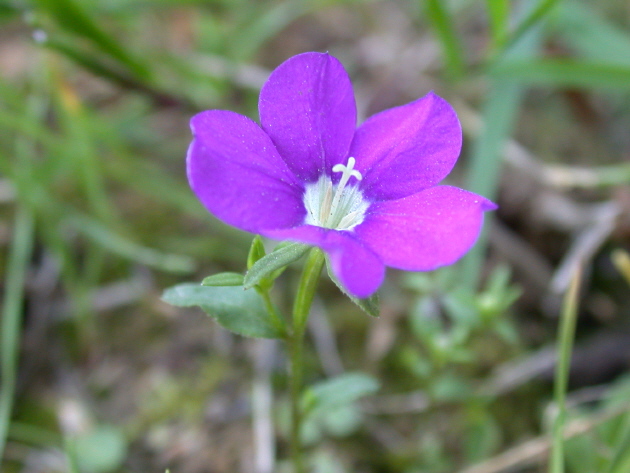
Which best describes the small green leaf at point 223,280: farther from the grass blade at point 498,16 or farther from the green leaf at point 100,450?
the grass blade at point 498,16

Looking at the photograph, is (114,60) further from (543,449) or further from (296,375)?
(543,449)

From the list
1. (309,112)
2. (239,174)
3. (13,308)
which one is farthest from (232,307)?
(13,308)

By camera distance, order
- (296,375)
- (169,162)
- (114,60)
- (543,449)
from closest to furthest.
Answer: (296,375), (543,449), (114,60), (169,162)

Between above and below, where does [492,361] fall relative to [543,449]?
above

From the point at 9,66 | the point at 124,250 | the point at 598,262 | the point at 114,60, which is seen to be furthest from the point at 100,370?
the point at 598,262

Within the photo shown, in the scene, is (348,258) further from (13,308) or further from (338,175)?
(13,308)

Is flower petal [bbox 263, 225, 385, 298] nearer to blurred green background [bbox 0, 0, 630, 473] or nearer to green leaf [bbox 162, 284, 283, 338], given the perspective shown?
green leaf [bbox 162, 284, 283, 338]

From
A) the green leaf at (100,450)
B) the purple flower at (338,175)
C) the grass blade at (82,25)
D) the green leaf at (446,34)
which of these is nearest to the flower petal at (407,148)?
the purple flower at (338,175)
